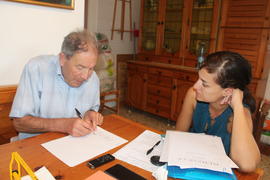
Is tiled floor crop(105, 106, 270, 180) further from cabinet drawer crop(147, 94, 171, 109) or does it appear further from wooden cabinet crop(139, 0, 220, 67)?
wooden cabinet crop(139, 0, 220, 67)

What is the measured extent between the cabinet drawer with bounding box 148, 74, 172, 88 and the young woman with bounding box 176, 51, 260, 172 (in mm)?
1890

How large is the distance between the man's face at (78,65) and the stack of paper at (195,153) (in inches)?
21.2

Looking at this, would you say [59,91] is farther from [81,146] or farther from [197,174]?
[197,174]

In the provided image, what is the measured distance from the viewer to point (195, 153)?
0.86m

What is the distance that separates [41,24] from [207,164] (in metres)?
1.38

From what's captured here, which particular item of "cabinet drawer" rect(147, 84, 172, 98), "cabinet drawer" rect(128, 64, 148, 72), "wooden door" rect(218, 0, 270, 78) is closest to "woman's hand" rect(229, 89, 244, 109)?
"wooden door" rect(218, 0, 270, 78)

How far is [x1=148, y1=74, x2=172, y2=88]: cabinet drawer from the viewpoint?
3.25m

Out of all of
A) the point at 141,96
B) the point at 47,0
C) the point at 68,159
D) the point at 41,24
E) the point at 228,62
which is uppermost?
the point at 47,0

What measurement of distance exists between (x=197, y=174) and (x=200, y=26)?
2.75 m

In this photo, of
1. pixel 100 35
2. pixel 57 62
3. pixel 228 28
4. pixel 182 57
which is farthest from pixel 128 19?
pixel 57 62

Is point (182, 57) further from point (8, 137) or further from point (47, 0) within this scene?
point (8, 137)

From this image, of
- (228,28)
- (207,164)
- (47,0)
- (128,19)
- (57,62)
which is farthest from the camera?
(128,19)

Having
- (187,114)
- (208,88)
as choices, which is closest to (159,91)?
(187,114)

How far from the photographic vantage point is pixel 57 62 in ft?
4.11
